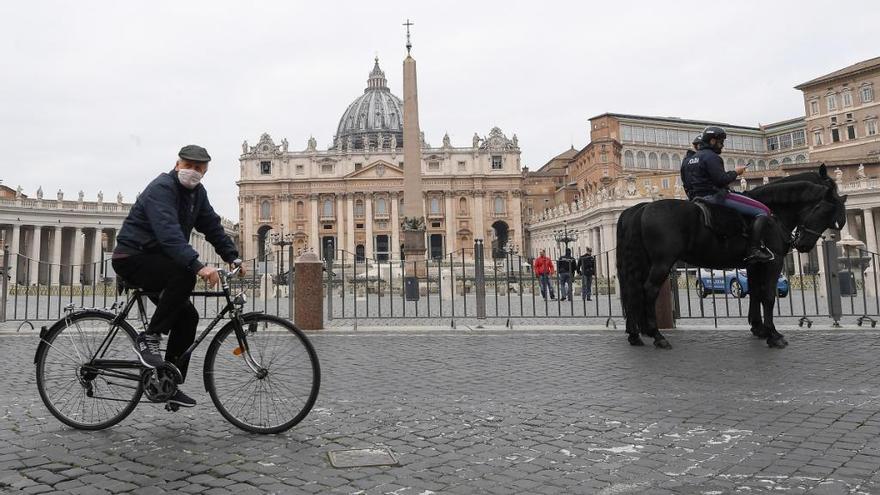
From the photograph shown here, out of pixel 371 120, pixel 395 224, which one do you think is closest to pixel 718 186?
pixel 395 224

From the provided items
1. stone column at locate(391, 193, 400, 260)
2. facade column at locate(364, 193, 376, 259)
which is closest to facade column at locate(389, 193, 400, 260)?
stone column at locate(391, 193, 400, 260)

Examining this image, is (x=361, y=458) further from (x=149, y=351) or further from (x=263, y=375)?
(x=149, y=351)

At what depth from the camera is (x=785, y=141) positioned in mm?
78375

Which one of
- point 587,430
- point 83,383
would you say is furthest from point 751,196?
point 83,383

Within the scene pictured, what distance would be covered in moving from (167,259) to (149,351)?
574 mm

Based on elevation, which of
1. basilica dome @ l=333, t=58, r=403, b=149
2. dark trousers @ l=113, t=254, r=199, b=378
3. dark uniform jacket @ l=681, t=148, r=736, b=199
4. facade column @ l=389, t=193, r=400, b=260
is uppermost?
basilica dome @ l=333, t=58, r=403, b=149

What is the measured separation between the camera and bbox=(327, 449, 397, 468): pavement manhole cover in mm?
2938

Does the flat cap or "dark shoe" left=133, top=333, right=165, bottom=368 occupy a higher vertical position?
the flat cap

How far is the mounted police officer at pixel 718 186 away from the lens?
6.64m

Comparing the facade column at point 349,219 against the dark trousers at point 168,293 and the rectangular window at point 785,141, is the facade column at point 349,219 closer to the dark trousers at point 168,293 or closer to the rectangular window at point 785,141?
the rectangular window at point 785,141

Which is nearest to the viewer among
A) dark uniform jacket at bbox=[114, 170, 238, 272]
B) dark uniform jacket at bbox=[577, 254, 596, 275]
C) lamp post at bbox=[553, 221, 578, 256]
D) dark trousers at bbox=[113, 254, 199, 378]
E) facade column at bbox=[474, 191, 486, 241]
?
dark uniform jacket at bbox=[114, 170, 238, 272]

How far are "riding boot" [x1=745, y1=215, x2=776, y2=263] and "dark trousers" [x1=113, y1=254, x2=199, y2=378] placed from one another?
5.87 m

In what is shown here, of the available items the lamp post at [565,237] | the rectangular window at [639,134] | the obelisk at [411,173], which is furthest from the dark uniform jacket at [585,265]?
the rectangular window at [639,134]

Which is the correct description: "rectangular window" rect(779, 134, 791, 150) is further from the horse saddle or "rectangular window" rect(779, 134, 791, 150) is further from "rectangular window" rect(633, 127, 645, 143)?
the horse saddle
